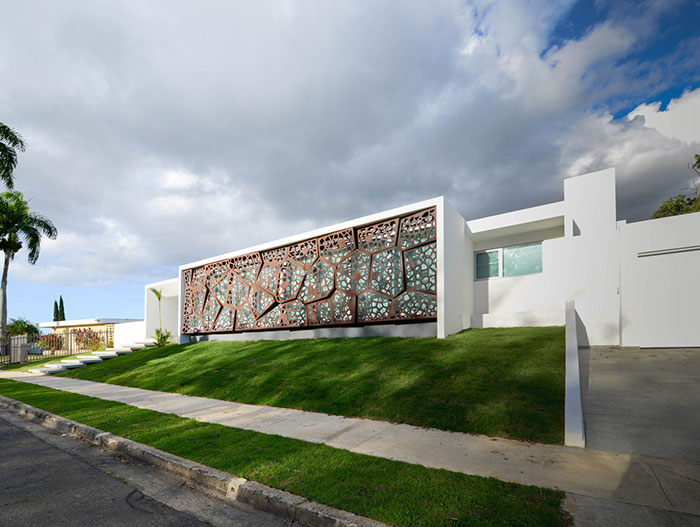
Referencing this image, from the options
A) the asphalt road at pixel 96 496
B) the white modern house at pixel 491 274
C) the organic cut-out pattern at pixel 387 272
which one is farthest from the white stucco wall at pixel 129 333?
the asphalt road at pixel 96 496

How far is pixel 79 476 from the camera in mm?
4406

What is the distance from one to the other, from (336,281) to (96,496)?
9809 millimetres

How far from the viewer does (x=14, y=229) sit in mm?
22938

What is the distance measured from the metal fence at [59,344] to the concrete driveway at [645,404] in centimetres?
2737

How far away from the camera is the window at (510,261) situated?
1339cm

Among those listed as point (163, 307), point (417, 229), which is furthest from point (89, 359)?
point (417, 229)

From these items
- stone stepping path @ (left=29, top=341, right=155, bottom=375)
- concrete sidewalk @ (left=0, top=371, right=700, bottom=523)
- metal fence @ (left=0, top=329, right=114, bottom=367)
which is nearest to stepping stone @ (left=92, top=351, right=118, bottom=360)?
stone stepping path @ (left=29, top=341, right=155, bottom=375)

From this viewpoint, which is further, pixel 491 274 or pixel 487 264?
pixel 487 264

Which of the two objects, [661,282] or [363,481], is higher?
[661,282]

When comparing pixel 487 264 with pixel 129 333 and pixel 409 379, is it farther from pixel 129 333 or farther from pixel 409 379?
pixel 129 333

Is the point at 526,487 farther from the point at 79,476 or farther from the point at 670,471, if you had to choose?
the point at 79,476

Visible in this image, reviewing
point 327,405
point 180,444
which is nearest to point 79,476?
point 180,444

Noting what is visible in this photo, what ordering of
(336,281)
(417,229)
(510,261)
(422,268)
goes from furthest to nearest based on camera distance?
(510,261), (336,281), (417,229), (422,268)

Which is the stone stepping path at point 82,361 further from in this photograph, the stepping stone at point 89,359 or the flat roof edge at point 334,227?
the flat roof edge at point 334,227
